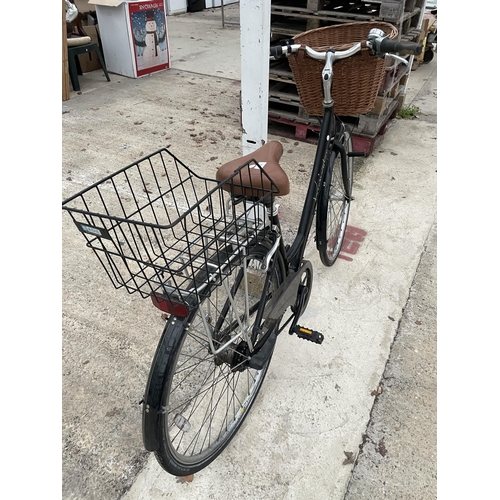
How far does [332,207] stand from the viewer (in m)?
2.73

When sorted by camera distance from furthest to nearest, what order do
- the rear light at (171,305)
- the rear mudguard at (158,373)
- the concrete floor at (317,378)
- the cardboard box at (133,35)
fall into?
the cardboard box at (133,35) < the concrete floor at (317,378) < the rear mudguard at (158,373) < the rear light at (171,305)

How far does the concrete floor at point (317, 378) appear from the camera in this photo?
5.65ft

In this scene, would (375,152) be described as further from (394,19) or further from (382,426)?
(382,426)

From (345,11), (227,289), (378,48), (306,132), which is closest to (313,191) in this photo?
(378,48)

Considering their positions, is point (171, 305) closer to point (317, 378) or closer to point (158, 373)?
point (158, 373)

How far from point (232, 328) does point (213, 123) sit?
145 inches

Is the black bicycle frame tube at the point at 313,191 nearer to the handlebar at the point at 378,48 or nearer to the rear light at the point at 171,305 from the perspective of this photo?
the handlebar at the point at 378,48

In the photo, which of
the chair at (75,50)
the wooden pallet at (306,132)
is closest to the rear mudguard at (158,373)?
the wooden pallet at (306,132)

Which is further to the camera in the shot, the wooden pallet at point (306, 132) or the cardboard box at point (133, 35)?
the cardboard box at point (133, 35)

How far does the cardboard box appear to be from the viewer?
587cm

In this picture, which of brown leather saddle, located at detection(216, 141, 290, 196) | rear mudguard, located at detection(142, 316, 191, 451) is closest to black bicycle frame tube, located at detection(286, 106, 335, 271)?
brown leather saddle, located at detection(216, 141, 290, 196)

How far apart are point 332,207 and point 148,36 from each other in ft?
16.8

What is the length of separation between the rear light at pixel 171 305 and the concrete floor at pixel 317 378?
0.91 metres

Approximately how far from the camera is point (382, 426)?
1.93m
